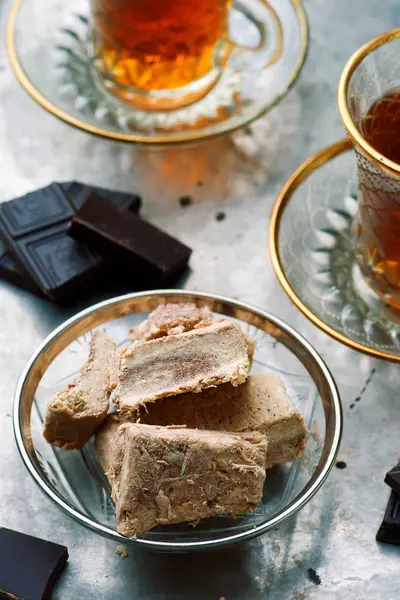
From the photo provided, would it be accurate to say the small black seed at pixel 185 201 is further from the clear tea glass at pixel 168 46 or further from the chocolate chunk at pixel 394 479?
the chocolate chunk at pixel 394 479

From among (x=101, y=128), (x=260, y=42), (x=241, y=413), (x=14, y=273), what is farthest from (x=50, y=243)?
(x=260, y=42)

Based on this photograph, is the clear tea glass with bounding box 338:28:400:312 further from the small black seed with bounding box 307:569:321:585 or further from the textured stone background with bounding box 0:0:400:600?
the small black seed with bounding box 307:569:321:585

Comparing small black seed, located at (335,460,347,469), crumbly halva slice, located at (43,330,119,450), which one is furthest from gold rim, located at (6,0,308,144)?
small black seed, located at (335,460,347,469)

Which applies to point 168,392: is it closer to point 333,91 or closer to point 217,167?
point 217,167

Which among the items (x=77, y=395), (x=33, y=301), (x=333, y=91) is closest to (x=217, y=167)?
(x=333, y=91)

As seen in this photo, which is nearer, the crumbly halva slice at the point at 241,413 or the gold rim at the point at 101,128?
the crumbly halva slice at the point at 241,413

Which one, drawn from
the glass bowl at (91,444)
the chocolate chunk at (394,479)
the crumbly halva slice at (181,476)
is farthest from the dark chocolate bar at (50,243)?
the chocolate chunk at (394,479)
